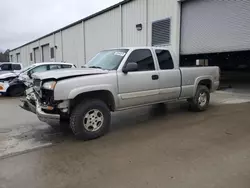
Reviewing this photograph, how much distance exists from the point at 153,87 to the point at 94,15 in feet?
47.8

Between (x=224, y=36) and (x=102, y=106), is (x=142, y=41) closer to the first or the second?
(x=224, y=36)

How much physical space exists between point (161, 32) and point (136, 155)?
10170mm

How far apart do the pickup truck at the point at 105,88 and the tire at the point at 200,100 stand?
16.6 inches

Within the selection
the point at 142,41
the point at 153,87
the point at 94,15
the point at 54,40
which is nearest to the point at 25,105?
the point at 153,87

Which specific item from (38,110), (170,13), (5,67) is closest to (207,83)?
(38,110)

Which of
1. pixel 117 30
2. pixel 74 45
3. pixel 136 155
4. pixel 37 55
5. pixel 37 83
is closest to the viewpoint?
pixel 136 155

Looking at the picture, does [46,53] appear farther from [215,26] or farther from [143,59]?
[143,59]

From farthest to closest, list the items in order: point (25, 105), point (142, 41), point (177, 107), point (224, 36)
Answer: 1. point (142, 41)
2. point (224, 36)
3. point (177, 107)
4. point (25, 105)

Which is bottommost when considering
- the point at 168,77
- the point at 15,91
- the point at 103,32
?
the point at 15,91

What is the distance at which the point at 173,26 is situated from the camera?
12078 mm

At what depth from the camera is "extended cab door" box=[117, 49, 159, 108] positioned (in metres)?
5.13

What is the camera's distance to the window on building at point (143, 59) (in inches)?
218

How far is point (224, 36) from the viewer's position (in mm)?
10414

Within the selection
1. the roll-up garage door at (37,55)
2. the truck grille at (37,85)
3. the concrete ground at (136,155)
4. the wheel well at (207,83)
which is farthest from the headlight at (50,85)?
the roll-up garage door at (37,55)
